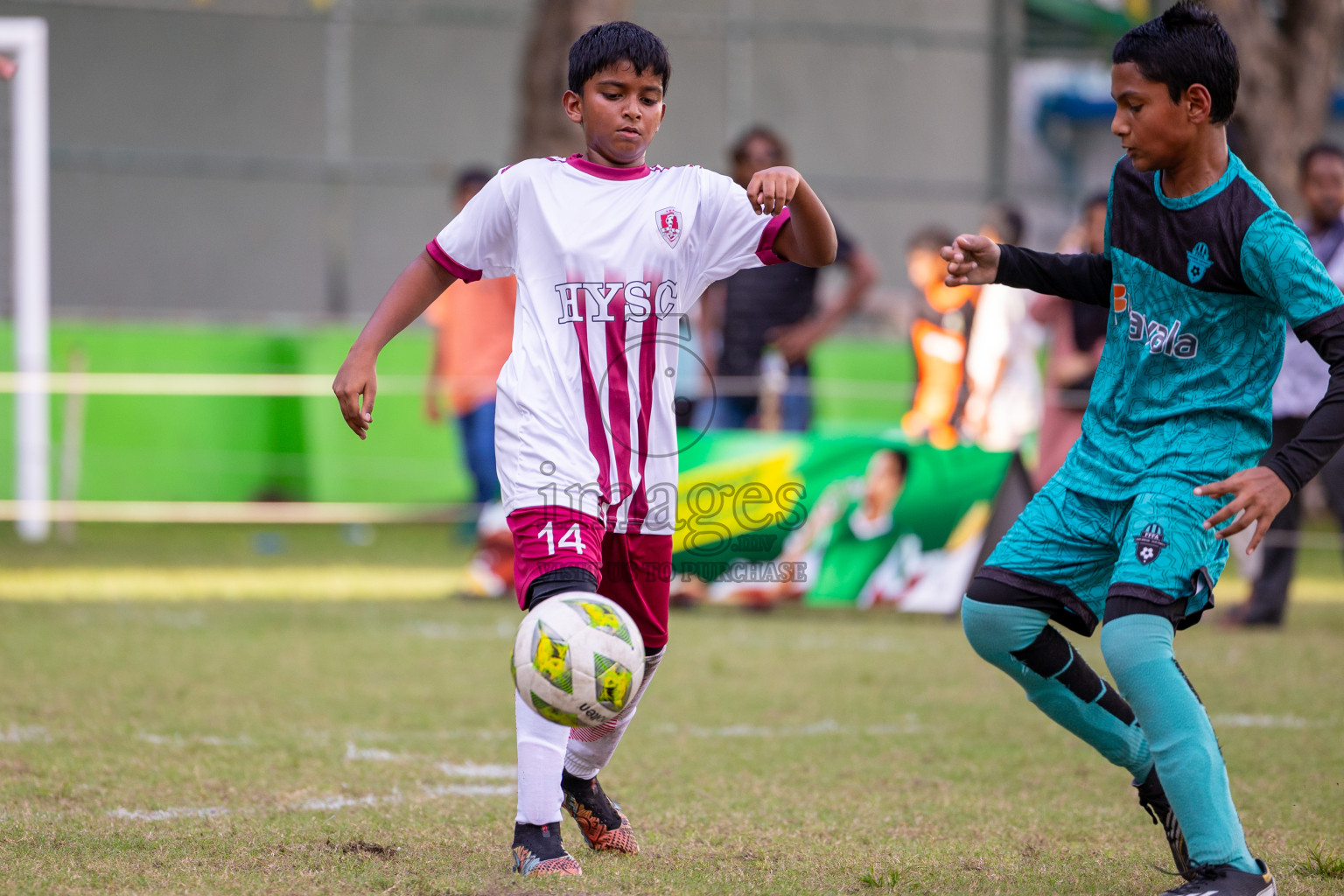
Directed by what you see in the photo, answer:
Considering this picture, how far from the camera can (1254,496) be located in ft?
10.4

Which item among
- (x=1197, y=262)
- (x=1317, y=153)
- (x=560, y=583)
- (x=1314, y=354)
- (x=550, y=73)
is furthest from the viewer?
(x=550, y=73)

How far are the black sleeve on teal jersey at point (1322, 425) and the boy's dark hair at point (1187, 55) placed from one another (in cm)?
53

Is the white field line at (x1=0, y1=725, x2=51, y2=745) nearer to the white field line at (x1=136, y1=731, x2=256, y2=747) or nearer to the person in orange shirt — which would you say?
the white field line at (x1=136, y1=731, x2=256, y2=747)

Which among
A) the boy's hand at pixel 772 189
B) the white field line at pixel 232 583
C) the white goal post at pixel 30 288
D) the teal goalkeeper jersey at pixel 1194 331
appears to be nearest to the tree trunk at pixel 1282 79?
the white field line at pixel 232 583

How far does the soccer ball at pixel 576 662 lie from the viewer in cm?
336

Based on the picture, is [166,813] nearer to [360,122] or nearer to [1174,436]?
[1174,436]

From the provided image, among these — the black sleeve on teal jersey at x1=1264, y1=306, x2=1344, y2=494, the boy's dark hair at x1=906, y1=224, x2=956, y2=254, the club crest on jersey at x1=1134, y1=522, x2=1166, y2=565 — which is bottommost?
the club crest on jersey at x1=1134, y1=522, x2=1166, y2=565

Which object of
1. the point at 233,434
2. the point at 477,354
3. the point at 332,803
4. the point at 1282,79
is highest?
the point at 1282,79

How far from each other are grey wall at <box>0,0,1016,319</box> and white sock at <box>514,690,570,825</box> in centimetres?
1612

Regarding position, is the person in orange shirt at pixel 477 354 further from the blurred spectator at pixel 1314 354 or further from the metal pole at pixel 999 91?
the metal pole at pixel 999 91

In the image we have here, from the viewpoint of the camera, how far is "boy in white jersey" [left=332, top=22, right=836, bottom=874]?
3.61m

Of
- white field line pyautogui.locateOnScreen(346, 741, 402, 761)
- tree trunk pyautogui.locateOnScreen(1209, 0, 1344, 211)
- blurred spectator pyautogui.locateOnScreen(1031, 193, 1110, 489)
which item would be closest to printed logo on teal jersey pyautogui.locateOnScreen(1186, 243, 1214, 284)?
white field line pyautogui.locateOnScreen(346, 741, 402, 761)

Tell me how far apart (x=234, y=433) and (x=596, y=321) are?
10.1 meters

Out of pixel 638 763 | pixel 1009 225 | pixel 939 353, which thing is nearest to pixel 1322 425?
pixel 638 763
